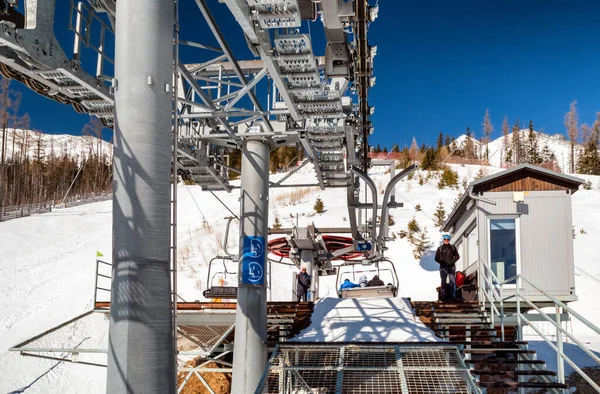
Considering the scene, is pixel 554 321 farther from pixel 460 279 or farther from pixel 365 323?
pixel 460 279

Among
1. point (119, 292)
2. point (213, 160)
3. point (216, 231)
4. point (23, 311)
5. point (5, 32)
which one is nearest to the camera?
point (119, 292)

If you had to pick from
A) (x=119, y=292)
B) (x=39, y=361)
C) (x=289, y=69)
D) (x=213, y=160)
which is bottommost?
(x=39, y=361)

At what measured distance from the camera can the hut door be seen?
15.0 metres

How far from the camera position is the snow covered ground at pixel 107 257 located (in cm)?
2183

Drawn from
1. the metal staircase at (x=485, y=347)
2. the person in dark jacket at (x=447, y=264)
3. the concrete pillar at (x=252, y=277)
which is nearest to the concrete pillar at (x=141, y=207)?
the metal staircase at (x=485, y=347)

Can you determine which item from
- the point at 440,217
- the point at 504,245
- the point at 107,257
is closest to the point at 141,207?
the point at 504,245

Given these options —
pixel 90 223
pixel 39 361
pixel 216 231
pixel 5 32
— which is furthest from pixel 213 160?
pixel 90 223

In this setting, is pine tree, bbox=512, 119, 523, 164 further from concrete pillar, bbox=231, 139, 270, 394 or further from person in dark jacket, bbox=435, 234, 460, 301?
concrete pillar, bbox=231, 139, 270, 394

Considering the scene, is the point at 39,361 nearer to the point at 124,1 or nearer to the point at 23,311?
the point at 23,311

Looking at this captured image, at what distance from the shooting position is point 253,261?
1163 centimetres

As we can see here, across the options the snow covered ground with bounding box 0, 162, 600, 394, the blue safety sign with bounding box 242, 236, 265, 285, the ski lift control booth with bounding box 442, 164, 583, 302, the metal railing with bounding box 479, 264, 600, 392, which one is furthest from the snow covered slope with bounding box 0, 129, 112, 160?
the metal railing with bounding box 479, 264, 600, 392

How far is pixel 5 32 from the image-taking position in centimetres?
622

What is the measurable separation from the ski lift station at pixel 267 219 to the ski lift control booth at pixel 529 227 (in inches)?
1.4

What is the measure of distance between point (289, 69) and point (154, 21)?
3.61 m
